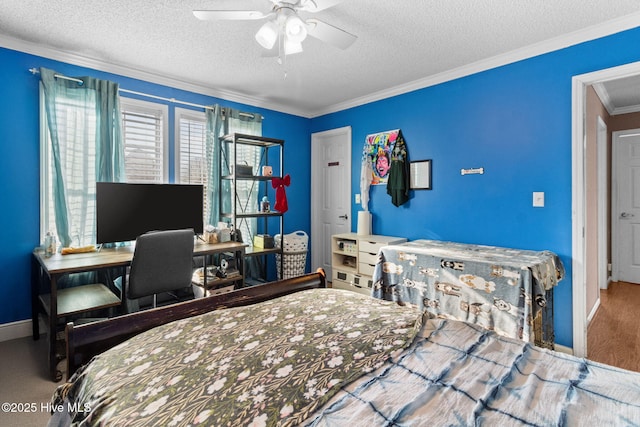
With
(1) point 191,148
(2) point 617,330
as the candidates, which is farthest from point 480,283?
(1) point 191,148

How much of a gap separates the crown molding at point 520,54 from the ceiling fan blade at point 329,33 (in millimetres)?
1629

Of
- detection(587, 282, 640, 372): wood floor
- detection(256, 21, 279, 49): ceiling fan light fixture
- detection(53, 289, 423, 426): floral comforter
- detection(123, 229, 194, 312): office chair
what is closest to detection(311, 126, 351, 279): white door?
detection(123, 229, 194, 312): office chair

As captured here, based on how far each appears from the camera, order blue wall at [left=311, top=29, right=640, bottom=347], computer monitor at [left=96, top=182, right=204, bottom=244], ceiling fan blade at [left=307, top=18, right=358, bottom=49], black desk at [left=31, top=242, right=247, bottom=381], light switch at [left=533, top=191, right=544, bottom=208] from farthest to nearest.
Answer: computer monitor at [left=96, top=182, right=204, bottom=244], light switch at [left=533, top=191, right=544, bottom=208], blue wall at [left=311, top=29, right=640, bottom=347], black desk at [left=31, top=242, right=247, bottom=381], ceiling fan blade at [left=307, top=18, right=358, bottom=49]

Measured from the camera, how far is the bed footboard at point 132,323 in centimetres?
129

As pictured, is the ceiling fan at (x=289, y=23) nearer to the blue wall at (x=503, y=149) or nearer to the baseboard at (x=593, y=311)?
the blue wall at (x=503, y=149)

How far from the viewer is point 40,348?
265 centimetres

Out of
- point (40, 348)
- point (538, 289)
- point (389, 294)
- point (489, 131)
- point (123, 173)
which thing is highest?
point (489, 131)

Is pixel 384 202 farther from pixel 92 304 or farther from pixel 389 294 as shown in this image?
pixel 92 304

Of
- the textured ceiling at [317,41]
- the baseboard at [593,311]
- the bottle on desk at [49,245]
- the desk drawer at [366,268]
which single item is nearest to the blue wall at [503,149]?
the textured ceiling at [317,41]

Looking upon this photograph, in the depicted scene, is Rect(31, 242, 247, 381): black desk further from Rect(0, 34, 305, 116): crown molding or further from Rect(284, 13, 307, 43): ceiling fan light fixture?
Rect(284, 13, 307, 43): ceiling fan light fixture

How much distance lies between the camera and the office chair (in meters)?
2.46

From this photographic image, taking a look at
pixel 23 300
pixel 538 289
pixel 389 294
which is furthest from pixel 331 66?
pixel 23 300

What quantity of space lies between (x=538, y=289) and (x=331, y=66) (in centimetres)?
259

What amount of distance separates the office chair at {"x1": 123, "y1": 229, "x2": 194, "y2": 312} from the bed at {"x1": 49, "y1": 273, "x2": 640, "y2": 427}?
3.70ft
